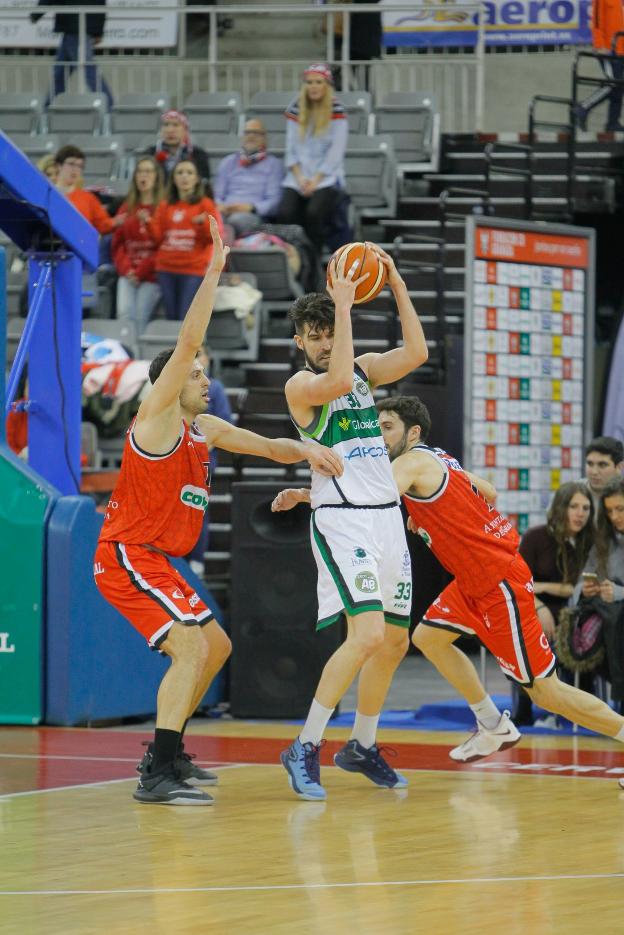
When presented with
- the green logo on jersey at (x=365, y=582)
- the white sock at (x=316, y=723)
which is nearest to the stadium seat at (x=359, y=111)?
the green logo on jersey at (x=365, y=582)

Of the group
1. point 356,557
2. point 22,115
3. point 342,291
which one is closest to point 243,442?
point 356,557

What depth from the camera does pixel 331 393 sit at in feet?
21.6

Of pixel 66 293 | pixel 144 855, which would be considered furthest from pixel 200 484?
pixel 66 293

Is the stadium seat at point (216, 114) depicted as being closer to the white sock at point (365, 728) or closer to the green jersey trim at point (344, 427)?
the green jersey trim at point (344, 427)

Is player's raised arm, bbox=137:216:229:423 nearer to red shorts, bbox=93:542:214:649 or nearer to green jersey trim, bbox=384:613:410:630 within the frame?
red shorts, bbox=93:542:214:649

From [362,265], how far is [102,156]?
10457mm

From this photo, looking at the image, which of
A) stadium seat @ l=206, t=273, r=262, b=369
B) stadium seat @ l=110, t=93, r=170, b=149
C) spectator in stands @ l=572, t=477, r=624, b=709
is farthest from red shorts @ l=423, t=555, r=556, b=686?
stadium seat @ l=110, t=93, r=170, b=149

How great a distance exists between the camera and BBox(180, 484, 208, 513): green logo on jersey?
22.7 ft

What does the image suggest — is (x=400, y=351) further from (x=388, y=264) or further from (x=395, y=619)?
(x=395, y=619)

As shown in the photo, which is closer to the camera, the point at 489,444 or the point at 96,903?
the point at 96,903

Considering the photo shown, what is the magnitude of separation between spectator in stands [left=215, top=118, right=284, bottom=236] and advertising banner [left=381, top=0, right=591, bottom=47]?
3151 millimetres

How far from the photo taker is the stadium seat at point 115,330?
1346cm

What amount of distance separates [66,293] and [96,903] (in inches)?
219

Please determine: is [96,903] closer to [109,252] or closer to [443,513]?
[443,513]
